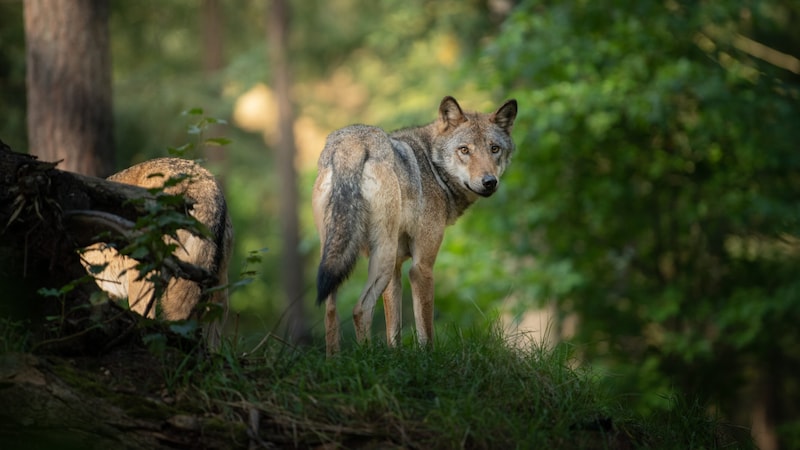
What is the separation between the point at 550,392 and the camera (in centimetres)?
452

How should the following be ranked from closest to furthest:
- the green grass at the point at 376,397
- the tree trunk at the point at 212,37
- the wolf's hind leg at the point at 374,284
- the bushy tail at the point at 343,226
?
1. the green grass at the point at 376,397
2. the bushy tail at the point at 343,226
3. the wolf's hind leg at the point at 374,284
4. the tree trunk at the point at 212,37

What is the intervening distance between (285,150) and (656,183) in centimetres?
1191

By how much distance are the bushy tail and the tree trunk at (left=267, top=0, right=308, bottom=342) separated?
16601 millimetres

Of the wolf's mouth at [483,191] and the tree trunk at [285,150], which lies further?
the tree trunk at [285,150]

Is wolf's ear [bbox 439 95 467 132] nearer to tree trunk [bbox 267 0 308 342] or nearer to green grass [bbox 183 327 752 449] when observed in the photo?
green grass [bbox 183 327 752 449]

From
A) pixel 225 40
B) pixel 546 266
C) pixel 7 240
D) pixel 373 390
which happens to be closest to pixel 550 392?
pixel 373 390

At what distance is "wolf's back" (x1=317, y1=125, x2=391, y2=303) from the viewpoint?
17.4 feet

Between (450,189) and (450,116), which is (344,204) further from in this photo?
(450,116)

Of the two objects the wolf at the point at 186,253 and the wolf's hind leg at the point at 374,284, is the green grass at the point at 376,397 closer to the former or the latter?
the wolf at the point at 186,253

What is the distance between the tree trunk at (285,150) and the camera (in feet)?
74.0

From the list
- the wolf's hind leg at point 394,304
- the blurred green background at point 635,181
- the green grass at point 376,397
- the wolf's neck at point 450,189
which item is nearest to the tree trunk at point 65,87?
the wolf's hind leg at point 394,304

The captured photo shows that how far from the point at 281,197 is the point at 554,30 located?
1263 cm

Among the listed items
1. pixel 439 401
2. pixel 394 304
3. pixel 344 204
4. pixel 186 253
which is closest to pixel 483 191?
pixel 394 304

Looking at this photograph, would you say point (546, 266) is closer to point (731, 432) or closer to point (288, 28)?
point (731, 432)
